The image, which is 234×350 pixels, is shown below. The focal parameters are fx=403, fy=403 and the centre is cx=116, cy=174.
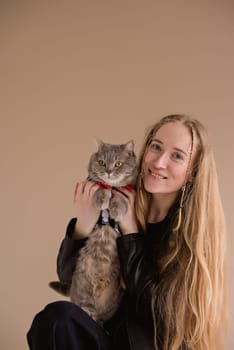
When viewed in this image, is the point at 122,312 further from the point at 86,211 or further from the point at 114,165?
the point at 114,165

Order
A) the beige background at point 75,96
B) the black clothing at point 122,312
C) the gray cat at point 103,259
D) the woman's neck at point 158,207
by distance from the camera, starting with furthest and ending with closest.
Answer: the beige background at point 75,96 → the woman's neck at point 158,207 → the gray cat at point 103,259 → the black clothing at point 122,312

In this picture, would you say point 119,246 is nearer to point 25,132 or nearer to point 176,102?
point 176,102

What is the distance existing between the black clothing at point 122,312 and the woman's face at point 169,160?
161 millimetres

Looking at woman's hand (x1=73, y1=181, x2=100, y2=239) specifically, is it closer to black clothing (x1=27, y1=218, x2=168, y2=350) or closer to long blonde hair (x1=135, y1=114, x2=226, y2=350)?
black clothing (x1=27, y1=218, x2=168, y2=350)

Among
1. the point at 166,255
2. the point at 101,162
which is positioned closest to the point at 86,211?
the point at 101,162

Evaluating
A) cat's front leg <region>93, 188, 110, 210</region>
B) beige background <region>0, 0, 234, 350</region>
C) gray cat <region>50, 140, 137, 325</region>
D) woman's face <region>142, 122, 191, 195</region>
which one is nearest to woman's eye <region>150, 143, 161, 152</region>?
woman's face <region>142, 122, 191, 195</region>

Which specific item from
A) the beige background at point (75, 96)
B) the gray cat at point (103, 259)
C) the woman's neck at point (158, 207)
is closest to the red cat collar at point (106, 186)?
the gray cat at point (103, 259)

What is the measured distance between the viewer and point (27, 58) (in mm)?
2154

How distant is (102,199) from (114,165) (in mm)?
138

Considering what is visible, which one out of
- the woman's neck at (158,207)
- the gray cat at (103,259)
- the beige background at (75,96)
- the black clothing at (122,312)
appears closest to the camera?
the black clothing at (122,312)

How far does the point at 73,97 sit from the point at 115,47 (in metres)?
0.33

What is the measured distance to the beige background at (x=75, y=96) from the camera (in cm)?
190

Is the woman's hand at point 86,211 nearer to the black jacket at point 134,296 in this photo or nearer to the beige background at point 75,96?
Answer: the black jacket at point 134,296

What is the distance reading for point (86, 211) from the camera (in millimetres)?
1415
